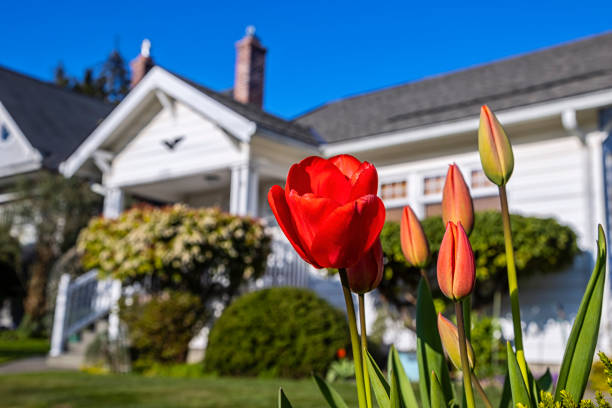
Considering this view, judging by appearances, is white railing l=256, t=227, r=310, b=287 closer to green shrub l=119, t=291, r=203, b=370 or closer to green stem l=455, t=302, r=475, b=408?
green shrub l=119, t=291, r=203, b=370

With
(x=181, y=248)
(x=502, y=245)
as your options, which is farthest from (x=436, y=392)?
(x=181, y=248)

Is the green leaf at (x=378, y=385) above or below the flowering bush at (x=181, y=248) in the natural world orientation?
below

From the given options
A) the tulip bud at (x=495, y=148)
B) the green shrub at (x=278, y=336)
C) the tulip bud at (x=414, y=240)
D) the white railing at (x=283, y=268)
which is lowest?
the green shrub at (x=278, y=336)

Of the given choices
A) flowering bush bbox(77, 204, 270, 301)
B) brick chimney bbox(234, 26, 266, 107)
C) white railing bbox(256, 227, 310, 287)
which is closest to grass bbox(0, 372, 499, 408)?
flowering bush bbox(77, 204, 270, 301)

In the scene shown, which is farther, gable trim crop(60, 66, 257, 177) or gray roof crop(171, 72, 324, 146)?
gray roof crop(171, 72, 324, 146)

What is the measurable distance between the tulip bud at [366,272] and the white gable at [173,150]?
10.0 m

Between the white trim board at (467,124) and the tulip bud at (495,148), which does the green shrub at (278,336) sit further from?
the tulip bud at (495,148)

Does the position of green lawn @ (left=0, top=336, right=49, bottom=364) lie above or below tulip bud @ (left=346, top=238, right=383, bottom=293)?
below

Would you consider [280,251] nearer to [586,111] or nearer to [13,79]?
[586,111]

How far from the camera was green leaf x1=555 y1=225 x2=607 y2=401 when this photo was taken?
1.05 meters

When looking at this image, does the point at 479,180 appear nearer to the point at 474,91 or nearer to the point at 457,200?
the point at 474,91

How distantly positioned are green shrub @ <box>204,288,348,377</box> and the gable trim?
3.45 meters

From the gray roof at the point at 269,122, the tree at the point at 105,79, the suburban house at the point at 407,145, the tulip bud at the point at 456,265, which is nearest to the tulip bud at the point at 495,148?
the tulip bud at the point at 456,265

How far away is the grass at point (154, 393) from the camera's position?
16.8 ft
